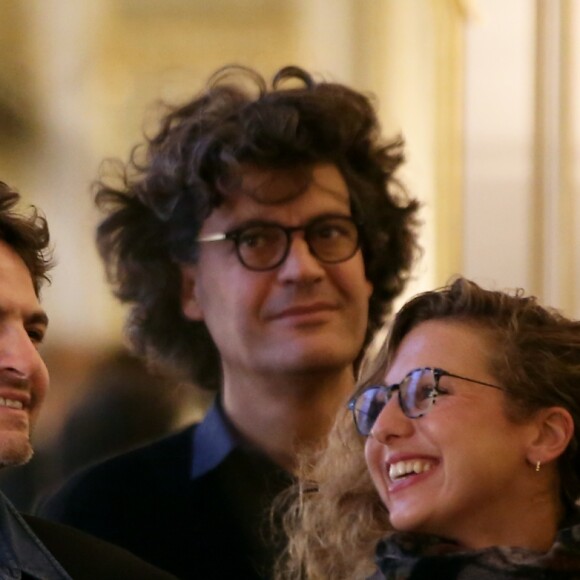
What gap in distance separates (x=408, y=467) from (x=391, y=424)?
0.06 m

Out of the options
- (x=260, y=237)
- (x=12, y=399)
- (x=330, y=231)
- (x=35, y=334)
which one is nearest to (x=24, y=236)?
(x=35, y=334)

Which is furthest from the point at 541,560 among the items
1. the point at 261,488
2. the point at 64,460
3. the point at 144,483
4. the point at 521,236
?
the point at 521,236

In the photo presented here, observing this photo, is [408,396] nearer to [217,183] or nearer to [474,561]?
[474,561]

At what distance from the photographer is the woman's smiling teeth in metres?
1.57

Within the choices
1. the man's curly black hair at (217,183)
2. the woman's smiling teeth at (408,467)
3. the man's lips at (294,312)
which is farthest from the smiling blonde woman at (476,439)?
the man's curly black hair at (217,183)

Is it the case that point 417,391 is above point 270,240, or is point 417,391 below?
below

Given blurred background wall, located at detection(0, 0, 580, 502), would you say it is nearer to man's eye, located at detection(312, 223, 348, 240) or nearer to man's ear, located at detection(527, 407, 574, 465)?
man's eye, located at detection(312, 223, 348, 240)

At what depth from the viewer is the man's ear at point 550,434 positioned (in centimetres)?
158

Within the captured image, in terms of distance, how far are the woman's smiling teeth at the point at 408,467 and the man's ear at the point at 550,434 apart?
0.12 meters

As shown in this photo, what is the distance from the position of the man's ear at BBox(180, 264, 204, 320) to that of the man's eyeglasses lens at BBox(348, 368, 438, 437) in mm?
432

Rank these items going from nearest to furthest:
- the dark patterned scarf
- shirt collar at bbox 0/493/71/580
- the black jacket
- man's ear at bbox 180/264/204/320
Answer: the dark patterned scarf → shirt collar at bbox 0/493/71/580 → the black jacket → man's ear at bbox 180/264/204/320

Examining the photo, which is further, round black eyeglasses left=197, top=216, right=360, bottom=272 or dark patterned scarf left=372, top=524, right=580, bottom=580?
round black eyeglasses left=197, top=216, right=360, bottom=272

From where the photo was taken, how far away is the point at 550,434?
1.59 metres

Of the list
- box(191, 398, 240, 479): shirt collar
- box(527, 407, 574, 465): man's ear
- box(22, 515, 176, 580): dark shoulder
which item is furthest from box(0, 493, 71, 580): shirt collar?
box(527, 407, 574, 465): man's ear
